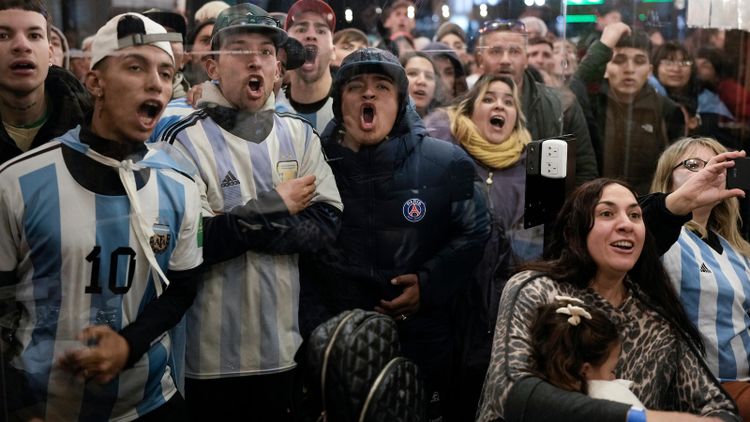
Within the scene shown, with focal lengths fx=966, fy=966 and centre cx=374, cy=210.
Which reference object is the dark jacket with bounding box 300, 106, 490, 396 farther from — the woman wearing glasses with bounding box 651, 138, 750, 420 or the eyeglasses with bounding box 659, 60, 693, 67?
the eyeglasses with bounding box 659, 60, 693, 67

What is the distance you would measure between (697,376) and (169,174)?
1527 mm

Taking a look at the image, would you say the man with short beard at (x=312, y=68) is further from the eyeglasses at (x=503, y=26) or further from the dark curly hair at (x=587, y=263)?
the dark curly hair at (x=587, y=263)

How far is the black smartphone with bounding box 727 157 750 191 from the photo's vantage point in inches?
124

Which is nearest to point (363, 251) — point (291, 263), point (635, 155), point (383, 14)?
point (291, 263)

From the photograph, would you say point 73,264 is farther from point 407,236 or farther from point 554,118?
point 554,118

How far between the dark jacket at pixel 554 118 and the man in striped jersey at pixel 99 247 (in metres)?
1.30

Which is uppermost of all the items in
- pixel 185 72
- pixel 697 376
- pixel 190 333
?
pixel 185 72

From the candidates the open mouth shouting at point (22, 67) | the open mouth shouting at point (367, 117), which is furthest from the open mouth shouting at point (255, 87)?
the open mouth shouting at point (22, 67)

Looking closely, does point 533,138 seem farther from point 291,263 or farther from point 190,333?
point 190,333

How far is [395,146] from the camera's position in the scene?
2742 millimetres

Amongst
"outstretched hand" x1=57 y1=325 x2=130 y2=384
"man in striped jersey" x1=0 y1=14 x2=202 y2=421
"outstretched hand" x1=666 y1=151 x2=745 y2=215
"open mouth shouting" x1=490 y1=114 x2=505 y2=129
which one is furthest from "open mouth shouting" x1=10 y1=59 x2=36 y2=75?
"outstretched hand" x1=666 y1=151 x2=745 y2=215

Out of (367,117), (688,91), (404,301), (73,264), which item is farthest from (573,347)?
(688,91)

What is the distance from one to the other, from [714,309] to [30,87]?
2214 mm

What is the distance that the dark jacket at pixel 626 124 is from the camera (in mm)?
3785
